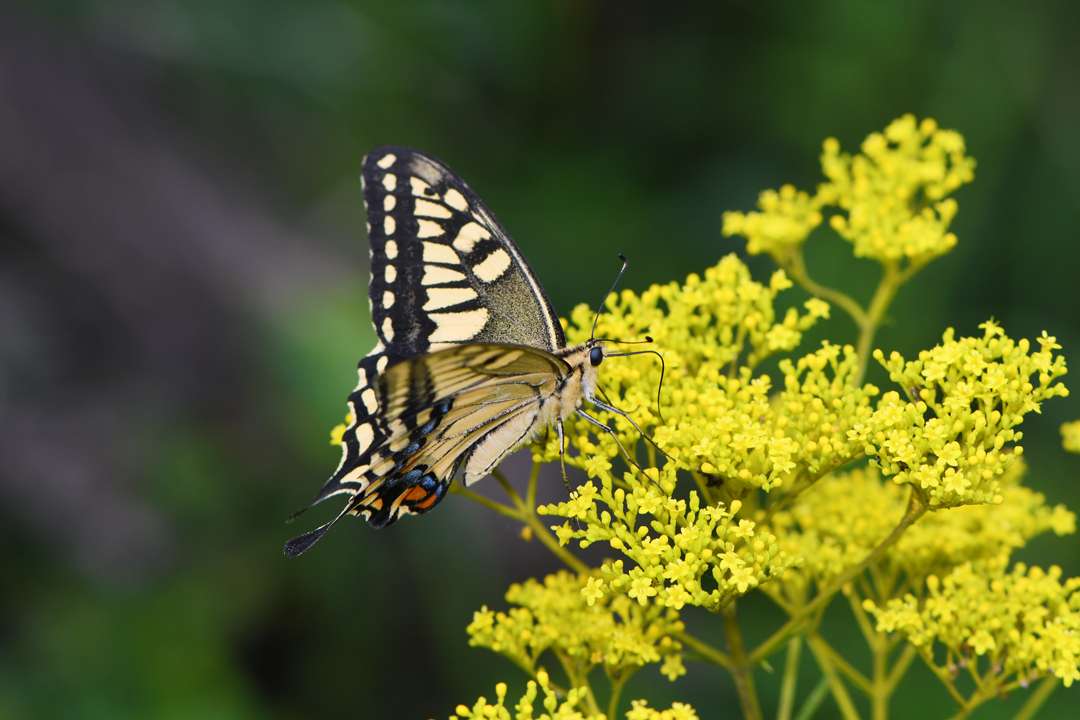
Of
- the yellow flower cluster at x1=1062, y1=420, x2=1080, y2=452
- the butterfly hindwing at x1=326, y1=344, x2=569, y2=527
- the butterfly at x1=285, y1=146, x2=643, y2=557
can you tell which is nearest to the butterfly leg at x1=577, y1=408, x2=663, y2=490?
the butterfly at x1=285, y1=146, x2=643, y2=557

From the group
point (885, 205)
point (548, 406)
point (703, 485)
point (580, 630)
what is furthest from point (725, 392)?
point (885, 205)

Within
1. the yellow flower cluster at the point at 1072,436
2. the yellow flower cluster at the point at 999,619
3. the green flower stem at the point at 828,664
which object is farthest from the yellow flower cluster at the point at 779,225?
the green flower stem at the point at 828,664

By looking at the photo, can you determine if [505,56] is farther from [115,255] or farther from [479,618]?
[479,618]

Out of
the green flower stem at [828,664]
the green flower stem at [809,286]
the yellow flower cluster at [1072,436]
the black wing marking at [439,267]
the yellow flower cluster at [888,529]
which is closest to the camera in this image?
the green flower stem at [828,664]

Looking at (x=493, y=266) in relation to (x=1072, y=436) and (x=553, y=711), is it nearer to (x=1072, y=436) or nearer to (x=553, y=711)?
(x=553, y=711)

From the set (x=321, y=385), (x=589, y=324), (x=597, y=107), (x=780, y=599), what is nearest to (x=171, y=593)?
(x=321, y=385)

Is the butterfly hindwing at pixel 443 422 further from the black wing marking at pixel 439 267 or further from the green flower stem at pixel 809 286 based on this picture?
the green flower stem at pixel 809 286
